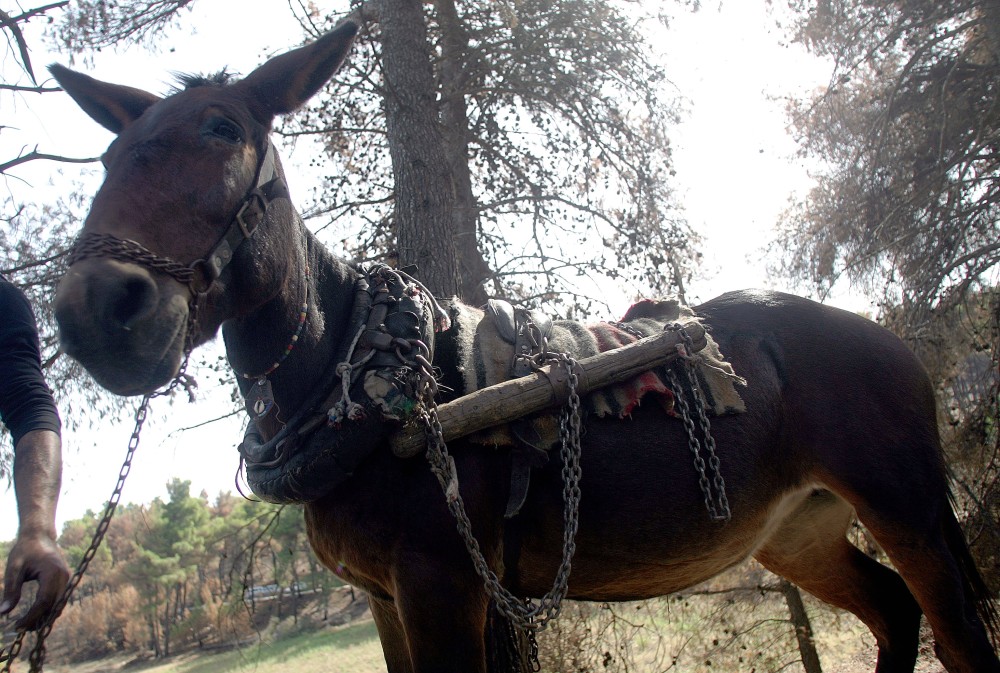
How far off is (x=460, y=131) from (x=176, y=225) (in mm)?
6349

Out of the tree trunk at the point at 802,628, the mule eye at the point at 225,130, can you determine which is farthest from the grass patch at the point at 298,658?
the mule eye at the point at 225,130

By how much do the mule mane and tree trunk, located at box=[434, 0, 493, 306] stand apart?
4654mm

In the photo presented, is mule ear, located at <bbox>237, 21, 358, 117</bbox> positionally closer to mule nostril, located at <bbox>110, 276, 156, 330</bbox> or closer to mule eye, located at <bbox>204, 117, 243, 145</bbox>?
mule eye, located at <bbox>204, 117, 243, 145</bbox>

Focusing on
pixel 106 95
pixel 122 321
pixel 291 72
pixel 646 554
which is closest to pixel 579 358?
pixel 646 554

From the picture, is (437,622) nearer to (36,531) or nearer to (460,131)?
(36,531)

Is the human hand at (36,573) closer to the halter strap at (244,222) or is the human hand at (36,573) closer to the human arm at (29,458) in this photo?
the human arm at (29,458)

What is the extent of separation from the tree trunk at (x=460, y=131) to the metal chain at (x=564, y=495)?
4.79 m

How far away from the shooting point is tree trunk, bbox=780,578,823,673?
6.43 meters

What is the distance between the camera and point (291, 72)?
2.23 metres

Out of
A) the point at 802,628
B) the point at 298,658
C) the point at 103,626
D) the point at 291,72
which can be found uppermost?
the point at 291,72

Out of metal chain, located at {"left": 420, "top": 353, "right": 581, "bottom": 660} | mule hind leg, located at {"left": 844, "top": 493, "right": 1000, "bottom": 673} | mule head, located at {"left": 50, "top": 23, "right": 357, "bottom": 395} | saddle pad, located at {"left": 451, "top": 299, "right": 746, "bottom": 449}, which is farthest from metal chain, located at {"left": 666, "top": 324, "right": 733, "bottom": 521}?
mule head, located at {"left": 50, "top": 23, "right": 357, "bottom": 395}

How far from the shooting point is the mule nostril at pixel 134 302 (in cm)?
164

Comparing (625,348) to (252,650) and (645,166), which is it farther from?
(252,650)

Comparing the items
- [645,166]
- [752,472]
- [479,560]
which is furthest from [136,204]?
[645,166]
